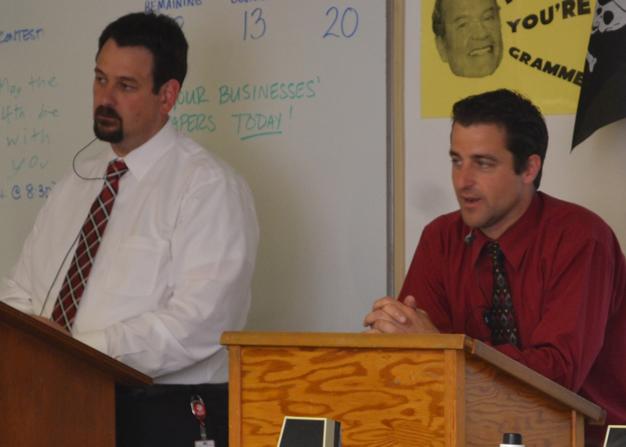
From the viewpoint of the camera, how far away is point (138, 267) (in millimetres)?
3559

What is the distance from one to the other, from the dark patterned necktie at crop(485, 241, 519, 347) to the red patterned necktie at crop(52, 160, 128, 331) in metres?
1.26

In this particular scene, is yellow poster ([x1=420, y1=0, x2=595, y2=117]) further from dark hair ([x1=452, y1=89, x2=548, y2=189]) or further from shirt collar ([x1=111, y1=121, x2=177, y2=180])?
shirt collar ([x1=111, y1=121, x2=177, y2=180])

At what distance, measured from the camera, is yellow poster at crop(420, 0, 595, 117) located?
3.66 metres

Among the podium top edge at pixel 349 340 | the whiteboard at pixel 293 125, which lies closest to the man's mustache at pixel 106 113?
the whiteboard at pixel 293 125

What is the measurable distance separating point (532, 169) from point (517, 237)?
20 cm

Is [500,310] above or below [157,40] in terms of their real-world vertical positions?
below

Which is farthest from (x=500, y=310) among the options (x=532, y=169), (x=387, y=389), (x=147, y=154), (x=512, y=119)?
(x=147, y=154)

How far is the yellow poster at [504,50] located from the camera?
3660mm

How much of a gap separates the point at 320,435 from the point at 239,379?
0.85 meters

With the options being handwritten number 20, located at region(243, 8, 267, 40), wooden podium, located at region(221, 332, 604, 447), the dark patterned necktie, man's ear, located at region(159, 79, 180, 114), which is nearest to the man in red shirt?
the dark patterned necktie

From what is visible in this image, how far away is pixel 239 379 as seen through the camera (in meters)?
2.48

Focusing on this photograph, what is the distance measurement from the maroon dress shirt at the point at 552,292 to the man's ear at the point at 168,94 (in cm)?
107

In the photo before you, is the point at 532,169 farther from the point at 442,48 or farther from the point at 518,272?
the point at 442,48

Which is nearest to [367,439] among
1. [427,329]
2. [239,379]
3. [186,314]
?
[239,379]
